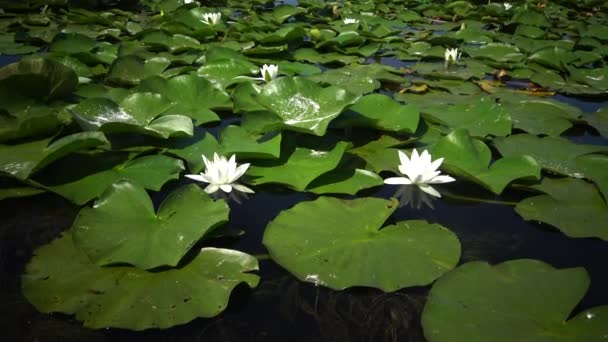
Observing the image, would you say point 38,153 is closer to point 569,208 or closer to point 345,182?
point 345,182

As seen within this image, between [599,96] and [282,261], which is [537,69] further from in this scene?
[282,261]

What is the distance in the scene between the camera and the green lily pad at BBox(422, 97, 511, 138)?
2082 millimetres

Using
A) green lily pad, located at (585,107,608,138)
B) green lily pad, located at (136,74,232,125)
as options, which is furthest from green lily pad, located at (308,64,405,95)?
green lily pad, located at (585,107,608,138)

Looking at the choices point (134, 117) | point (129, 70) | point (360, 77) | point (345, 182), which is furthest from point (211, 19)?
point (345, 182)

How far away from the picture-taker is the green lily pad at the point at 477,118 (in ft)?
6.83

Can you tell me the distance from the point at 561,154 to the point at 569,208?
1.44 ft

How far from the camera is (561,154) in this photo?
1866mm

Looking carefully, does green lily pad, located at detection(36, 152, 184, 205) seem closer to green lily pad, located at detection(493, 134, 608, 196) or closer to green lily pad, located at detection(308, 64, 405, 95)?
green lily pad, located at detection(308, 64, 405, 95)

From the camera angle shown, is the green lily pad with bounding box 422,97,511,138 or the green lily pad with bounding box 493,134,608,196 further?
the green lily pad with bounding box 422,97,511,138

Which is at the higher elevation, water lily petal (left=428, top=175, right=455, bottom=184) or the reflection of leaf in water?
water lily petal (left=428, top=175, right=455, bottom=184)

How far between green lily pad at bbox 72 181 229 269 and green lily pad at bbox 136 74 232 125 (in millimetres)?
904

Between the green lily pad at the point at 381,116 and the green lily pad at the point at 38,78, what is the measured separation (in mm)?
1394

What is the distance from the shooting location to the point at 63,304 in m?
1.05

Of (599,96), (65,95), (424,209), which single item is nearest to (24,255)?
(65,95)
